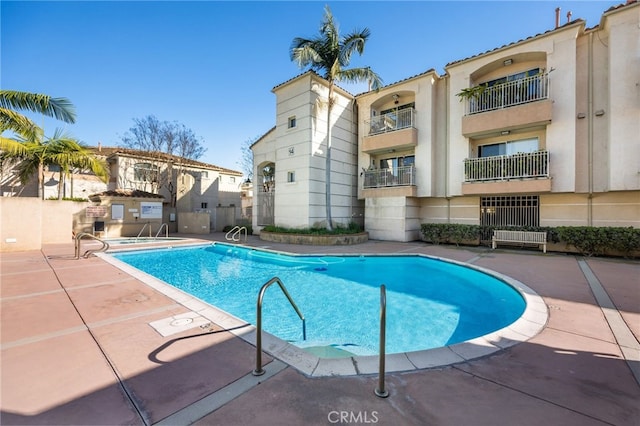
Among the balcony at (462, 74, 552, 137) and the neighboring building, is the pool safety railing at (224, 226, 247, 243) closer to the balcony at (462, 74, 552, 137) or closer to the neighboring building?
the neighboring building

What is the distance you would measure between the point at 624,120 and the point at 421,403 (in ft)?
49.5

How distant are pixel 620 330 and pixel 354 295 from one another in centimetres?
524

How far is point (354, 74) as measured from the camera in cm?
1527

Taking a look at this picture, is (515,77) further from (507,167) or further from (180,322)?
(180,322)

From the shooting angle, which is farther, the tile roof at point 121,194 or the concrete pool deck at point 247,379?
the tile roof at point 121,194

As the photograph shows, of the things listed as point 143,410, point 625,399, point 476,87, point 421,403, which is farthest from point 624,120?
point 143,410

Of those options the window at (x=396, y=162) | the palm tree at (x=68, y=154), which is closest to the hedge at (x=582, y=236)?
the window at (x=396, y=162)

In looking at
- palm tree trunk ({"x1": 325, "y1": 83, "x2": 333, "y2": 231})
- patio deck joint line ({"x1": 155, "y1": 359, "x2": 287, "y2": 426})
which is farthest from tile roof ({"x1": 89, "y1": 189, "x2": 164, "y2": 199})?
patio deck joint line ({"x1": 155, "y1": 359, "x2": 287, "y2": 426})

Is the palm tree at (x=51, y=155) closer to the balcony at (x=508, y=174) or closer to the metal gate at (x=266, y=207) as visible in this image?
the metal gate at (x=266, y=207)

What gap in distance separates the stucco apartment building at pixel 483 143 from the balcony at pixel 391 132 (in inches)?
2.7

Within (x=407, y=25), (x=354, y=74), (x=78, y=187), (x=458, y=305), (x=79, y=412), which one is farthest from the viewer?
(x=78, y=187)

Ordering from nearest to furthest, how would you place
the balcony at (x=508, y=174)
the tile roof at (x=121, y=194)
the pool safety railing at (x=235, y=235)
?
the balcony at (x=508, y=174) → the pool safety railing at (x=235, y=235) → the tile roof at (x=121, y=194)

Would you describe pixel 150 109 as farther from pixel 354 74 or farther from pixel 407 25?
pixel 407 25

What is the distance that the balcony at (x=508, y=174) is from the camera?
12109 millimetres
